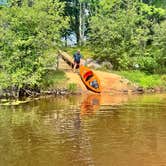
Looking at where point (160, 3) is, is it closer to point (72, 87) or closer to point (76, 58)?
point (76, 58)

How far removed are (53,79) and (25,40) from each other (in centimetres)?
439

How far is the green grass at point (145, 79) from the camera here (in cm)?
3834

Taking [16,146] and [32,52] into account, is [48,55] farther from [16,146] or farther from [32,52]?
[16,146]

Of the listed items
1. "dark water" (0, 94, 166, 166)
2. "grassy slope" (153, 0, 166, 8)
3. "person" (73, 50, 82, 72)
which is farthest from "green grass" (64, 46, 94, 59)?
"dark water" (0, 94, 166, 166)

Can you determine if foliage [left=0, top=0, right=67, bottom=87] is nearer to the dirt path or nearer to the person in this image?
the dirt path

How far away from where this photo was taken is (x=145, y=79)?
38.8m

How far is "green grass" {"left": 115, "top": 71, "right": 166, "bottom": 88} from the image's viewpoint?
126 ft

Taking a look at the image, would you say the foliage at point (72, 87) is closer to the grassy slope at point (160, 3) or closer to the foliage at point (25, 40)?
the foliage at point (25, 40)

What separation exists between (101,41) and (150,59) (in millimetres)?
4596

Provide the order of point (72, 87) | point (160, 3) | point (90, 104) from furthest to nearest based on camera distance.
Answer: point (160, 3), point (72, 87), point (90, 104)

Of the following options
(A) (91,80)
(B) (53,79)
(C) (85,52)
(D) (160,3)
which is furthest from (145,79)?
(D) (160,3)

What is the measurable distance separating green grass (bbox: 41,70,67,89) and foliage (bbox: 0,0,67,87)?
1.28 meters

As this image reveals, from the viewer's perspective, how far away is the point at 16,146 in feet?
50.9

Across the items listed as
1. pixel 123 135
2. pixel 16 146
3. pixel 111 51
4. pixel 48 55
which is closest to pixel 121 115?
pixel 123 135
